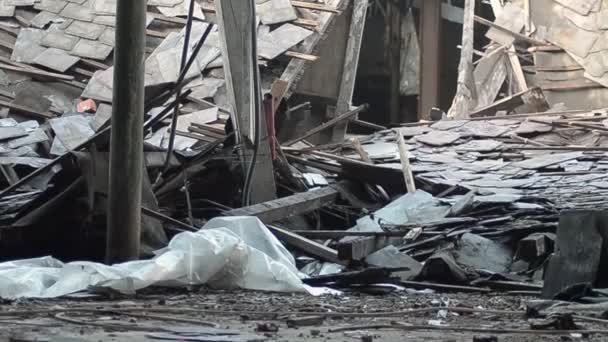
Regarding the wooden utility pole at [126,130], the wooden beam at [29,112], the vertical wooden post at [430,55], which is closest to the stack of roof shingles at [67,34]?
the wooden beam at [29,112]

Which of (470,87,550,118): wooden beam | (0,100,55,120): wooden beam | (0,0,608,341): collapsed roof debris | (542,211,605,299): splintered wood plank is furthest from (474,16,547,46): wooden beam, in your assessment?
(542,211,605,299): splintered wood plank

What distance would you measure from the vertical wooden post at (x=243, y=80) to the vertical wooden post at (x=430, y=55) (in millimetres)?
12595

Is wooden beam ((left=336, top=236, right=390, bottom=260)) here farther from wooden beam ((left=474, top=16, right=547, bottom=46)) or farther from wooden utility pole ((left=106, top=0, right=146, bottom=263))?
wooden beam ((left=474, top=16, right=547, bottom=46))

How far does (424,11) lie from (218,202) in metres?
13.7

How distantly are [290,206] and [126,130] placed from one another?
2469mm

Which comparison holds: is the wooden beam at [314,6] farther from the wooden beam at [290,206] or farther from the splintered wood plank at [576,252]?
the splintered wood plank at [576,252]

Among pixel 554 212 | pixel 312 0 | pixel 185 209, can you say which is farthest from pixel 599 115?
pixel 185 209

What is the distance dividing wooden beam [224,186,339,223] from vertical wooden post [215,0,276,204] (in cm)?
37

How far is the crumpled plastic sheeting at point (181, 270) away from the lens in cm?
609

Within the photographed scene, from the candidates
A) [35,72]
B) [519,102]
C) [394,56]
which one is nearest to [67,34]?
[35,72]

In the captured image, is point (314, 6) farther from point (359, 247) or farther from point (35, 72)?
point (359, 247)

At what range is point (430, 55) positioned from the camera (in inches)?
864

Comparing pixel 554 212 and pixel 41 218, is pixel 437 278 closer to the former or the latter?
pixel 554 212

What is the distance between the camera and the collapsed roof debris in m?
6.09
